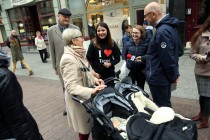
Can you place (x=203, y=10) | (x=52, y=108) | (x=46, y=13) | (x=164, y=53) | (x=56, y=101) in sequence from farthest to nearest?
(x=46, y=13) → (x=203, y=10) → (x=56, y=101) → (x=52, y=108) → (x=164, y=53)

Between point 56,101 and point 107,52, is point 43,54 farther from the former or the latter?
point 107,52

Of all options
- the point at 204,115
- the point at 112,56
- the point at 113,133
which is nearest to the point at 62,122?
the point at 112,56

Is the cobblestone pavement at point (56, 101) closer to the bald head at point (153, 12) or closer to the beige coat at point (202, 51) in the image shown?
the beige coat at point (202, 51)

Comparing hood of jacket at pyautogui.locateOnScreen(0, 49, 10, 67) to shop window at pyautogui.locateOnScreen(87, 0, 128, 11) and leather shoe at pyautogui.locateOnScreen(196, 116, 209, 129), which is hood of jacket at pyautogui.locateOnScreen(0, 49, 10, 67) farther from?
shop window at pyautogui.locateOnScreen(87, 0, 128, 11)

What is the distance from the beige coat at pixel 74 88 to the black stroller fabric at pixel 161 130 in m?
0.70

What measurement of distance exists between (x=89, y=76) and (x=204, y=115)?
2088mm

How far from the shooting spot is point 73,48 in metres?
2.40

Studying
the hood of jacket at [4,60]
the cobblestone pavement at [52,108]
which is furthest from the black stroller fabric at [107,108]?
the cobblestone pavement at [52,108]

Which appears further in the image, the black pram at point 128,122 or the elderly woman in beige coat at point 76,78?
the elderly woman in beige coat at point 76,78

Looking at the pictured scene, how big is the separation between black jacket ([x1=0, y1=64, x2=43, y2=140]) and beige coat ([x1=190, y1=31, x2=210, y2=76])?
8.45ft

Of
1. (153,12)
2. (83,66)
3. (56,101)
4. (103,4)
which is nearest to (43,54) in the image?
(103,4)

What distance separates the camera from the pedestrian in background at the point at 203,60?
286 cm

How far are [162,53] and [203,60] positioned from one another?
774mm

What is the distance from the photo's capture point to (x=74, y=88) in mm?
2264
